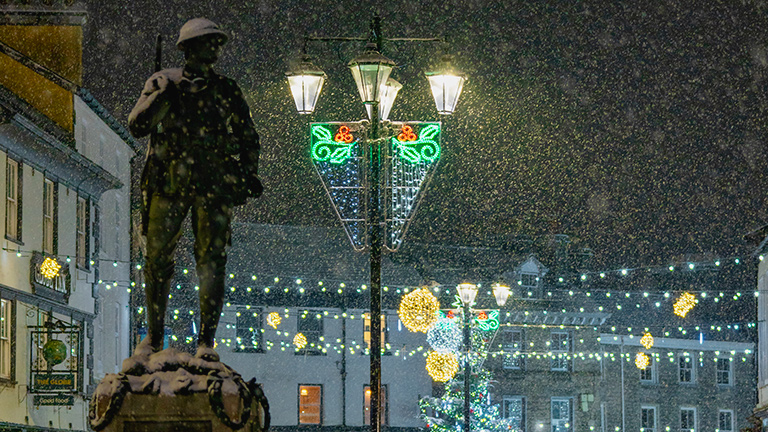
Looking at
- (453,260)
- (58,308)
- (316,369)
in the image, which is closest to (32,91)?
(58,308)

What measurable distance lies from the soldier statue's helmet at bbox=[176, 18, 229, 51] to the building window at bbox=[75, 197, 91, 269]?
24707mm

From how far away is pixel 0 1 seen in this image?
1256 inches

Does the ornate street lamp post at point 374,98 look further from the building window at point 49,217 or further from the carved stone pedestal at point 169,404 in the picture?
the building window at point 49,217

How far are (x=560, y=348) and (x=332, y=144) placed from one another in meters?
43.4

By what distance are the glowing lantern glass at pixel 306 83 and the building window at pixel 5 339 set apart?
14197 mm

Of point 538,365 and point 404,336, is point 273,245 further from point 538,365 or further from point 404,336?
point 538,365

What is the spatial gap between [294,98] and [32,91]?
19.4 meters

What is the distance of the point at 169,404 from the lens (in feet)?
25.9

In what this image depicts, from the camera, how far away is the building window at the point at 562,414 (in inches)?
2163

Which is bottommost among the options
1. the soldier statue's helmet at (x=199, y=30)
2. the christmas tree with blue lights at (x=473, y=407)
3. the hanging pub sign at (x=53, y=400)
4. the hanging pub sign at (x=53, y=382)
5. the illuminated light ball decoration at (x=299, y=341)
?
the christmas tree with blue lights at (x=473, y=407)

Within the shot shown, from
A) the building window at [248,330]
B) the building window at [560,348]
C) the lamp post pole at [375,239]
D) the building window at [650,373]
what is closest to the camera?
the lamp post pole at [375,239]

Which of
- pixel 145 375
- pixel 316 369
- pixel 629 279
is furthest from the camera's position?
pixel 629 279

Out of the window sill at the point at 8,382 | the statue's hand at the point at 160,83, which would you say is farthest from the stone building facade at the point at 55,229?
the statue's hand at the point at 160,83

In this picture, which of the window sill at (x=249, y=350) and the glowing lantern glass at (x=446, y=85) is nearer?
the glowing lantern glass at (x=446, y=85)
